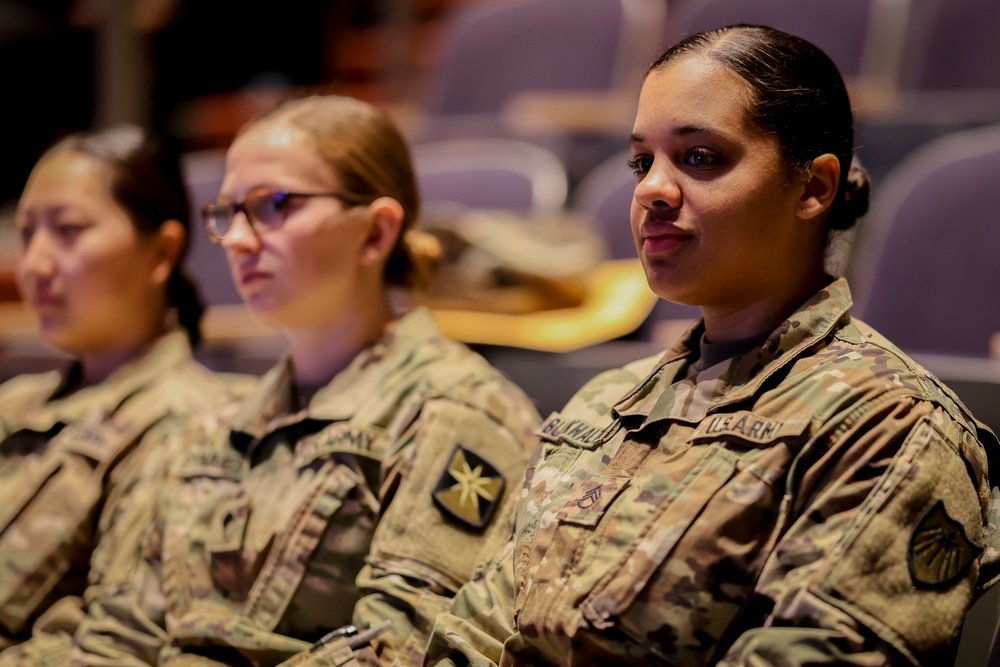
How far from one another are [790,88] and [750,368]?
25cm

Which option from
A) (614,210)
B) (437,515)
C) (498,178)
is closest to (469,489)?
(437,515)

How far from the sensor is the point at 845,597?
887 millimetres

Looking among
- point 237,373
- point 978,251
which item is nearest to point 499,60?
point 237,373

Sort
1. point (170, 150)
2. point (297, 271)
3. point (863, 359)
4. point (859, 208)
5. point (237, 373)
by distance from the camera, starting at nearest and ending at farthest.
Answer: 1. point (863, 359)
2. point (859, 208)
3. point (297, 271)
4. point (170, 150)
5. point (237, 373)

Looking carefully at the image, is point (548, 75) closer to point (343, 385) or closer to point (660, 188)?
point (343, 385)

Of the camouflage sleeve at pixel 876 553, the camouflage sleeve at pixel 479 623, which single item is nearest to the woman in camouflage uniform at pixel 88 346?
the camouflage sleeve at pixel 479 623

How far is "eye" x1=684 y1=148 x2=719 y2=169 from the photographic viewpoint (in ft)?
3.46

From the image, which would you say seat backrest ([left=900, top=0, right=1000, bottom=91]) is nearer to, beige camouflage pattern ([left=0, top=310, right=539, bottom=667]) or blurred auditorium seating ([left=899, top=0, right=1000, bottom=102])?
blurred auditorium seating ([left=899, top=0, right=1000, bottom=102])

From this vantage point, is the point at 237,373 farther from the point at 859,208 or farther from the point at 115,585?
the point at 859,208

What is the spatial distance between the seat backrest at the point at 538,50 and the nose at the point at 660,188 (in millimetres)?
2118

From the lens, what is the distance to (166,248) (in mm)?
1936

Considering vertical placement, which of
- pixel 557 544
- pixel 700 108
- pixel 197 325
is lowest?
pixel 197 325

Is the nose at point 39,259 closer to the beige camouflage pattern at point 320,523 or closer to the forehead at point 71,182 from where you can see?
the forehead at point 71,182

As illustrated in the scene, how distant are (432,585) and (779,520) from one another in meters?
0.46
